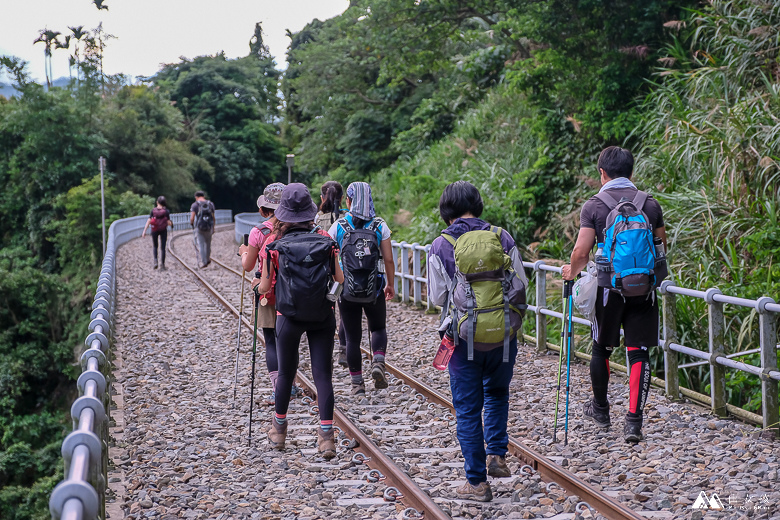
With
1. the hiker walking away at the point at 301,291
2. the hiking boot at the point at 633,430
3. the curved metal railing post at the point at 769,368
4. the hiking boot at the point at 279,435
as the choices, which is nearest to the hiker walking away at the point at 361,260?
the hiker walking away at the point at 301,291

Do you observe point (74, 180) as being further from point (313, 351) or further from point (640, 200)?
point (640, 200)

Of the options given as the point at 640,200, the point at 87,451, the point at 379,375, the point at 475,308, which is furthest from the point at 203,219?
the point at 87,451

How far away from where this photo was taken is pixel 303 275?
5473 millimetres

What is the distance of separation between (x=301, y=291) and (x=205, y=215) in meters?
14.3

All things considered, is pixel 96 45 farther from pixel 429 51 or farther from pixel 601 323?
pixel 601 323

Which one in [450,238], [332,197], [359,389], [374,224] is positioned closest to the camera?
[450,238]

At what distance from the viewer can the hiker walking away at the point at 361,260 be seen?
277 inches

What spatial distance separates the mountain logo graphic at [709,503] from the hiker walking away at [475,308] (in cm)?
123

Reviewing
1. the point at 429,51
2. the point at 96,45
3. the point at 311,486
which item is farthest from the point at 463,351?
the point at 96,45

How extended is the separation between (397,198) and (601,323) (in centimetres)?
1620

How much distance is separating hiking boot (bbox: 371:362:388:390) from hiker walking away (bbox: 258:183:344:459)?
1.87 metres

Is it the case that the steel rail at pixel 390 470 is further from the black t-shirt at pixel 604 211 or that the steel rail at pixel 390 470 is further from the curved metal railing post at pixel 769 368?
the curved metal railing post at pixel 769 368

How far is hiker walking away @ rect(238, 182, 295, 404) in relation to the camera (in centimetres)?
639

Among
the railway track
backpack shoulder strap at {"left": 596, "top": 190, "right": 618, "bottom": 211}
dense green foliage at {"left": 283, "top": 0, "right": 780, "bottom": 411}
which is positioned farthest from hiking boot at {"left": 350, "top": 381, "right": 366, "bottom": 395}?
dense green foliage at {"left": 283, "top": 0, "right": 780, "bottom": 411}
